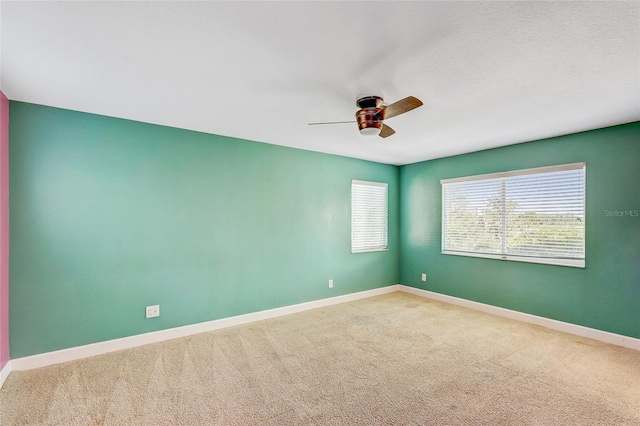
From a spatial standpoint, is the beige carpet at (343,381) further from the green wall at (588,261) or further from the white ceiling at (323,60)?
the white ceiling at (323,60)

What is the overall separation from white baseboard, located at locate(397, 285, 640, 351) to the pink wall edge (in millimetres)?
5242

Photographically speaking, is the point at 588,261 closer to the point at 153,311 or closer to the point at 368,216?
the point at 368,216

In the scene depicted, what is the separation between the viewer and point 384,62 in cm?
196

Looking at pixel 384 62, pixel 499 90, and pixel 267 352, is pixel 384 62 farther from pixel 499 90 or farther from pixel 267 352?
pixel 267 352

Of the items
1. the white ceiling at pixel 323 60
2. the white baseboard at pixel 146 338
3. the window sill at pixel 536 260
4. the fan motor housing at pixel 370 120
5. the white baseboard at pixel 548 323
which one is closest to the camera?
the white ceiling at pixel 323 60

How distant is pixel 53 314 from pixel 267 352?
203 cm

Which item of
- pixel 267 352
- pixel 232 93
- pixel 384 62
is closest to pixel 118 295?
pixel 267 352

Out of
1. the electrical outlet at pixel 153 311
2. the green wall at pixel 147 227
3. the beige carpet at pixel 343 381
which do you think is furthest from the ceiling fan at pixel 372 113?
the electrical outlet at pixel 153 311

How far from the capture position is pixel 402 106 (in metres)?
2.20

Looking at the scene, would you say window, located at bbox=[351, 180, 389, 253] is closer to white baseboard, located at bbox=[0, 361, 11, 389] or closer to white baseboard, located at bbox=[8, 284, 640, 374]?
white baseboard, located at bbox=[8, 284, 640, 374]

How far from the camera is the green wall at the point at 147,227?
106 inches

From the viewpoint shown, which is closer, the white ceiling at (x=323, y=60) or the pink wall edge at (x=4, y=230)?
the white ceiling at (x=323, y=60)

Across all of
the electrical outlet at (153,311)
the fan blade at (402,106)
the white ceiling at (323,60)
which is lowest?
the electrical outlet at (153,311)

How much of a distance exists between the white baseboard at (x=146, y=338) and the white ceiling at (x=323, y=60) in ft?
7.62
